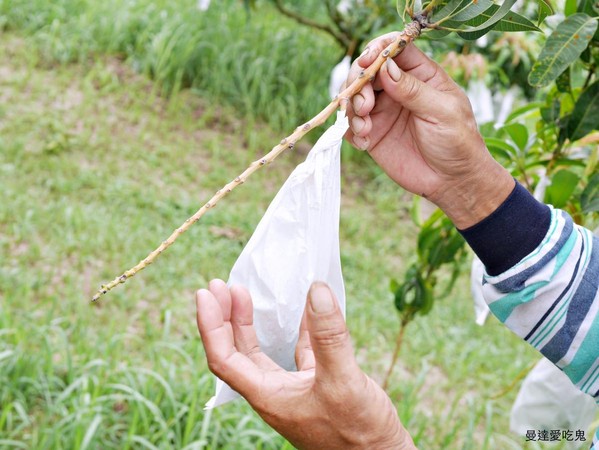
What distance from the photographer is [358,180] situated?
4441 millimetres

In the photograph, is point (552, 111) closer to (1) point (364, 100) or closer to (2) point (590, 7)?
(2) point (590, 7)

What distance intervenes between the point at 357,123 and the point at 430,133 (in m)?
0.11

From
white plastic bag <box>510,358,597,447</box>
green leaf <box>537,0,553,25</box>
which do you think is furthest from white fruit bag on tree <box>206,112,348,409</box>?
white plastic bag <box>510,358,597,447</box>


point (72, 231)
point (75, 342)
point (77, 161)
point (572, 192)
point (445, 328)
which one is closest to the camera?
point (572, 192)

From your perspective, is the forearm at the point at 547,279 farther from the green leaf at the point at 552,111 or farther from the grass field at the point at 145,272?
the grass field at the point at 145,272

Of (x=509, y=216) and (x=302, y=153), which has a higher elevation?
(x=509, y=216)

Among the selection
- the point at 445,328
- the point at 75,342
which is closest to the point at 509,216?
the point at 75,342

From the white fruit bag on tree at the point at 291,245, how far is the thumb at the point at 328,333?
14cm

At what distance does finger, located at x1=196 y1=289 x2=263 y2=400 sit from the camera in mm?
974

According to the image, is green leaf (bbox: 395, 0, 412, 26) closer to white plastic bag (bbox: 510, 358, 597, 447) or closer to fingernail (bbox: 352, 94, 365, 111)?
fingernail (bbox: 352, 94, 365, 111)

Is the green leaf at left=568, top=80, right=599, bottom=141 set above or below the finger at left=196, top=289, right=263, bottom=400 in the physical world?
above

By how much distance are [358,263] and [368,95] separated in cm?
257

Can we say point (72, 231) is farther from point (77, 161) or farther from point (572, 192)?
point (572, 192)

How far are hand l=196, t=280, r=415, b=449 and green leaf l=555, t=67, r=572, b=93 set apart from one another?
70 cm
